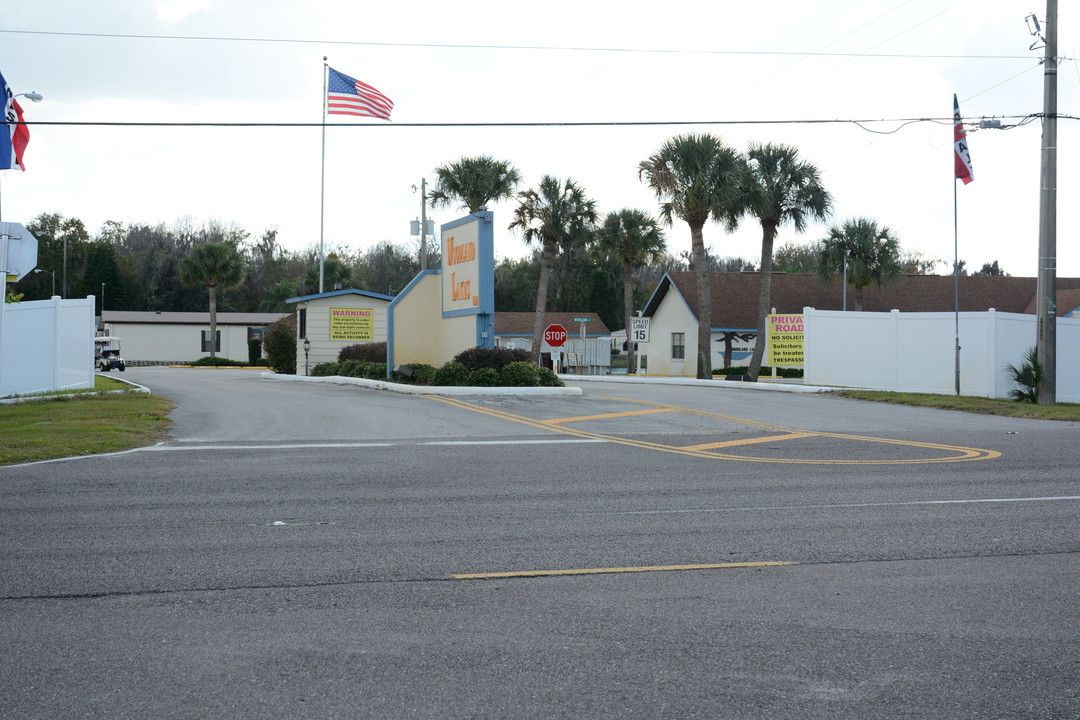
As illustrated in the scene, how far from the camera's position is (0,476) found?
10.6 metres

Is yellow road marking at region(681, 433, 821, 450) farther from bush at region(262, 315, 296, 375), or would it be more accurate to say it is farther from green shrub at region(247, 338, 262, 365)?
green shrub at region(247, 338, 262, 365)

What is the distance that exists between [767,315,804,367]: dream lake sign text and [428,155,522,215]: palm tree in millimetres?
13897

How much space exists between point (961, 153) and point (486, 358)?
511 inches

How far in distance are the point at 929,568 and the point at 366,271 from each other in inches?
3262

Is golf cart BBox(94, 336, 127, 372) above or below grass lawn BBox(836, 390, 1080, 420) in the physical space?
above

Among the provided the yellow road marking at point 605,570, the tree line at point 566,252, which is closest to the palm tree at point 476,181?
the tree line at point 566,252

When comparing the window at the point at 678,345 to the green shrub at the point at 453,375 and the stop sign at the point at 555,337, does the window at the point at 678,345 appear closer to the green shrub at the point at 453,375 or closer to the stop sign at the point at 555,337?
the stop sign at the point at 555,337

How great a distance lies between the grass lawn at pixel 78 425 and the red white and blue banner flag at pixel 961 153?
1898 centimetres

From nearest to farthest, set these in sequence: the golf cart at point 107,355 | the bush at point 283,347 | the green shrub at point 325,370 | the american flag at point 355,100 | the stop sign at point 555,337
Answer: the stop sign at point 555,337 → the american flag at point 355,100 → the green shrub at point 325,370 → the bush at point 283,347 → the golf cart at point 107,355

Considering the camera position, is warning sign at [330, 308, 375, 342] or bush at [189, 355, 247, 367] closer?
warning sign at [330, 308, 375, 342]

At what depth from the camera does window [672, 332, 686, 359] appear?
50.4 metres

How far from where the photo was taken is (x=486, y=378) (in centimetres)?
2498

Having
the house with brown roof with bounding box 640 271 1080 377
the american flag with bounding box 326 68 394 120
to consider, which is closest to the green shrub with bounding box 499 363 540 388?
the american flag with bounding box 326 68 394 120

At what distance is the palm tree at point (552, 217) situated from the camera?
40.8m
